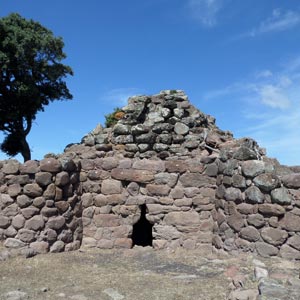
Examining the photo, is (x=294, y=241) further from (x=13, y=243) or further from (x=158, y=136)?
(x=13, y=243)

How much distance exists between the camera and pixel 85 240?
321 inches

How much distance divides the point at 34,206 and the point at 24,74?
47.5ft

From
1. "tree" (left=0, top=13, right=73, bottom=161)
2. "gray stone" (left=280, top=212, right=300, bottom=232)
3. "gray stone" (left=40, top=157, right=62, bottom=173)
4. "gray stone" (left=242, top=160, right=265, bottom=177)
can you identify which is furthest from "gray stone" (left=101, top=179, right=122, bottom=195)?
"tree" (left=0, top=13, right=73, bottom=161)

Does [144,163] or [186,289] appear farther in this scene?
[144,163]

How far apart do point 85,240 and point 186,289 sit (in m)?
3.30

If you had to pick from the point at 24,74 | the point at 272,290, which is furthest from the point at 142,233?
the point at 24,74

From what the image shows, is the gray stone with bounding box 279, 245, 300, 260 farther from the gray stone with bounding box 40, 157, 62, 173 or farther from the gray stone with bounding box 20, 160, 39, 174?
the gray stone with bounding box 20, 160, 39, 174

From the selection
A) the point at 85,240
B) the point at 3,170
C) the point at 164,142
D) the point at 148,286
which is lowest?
the point at 148,286

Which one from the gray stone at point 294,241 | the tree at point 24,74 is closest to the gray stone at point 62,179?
the gray stone at point 294,241

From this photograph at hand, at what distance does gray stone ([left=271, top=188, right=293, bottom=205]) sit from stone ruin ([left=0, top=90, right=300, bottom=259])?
0.02 m

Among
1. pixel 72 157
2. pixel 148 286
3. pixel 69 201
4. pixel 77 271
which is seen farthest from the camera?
pixel 72 157

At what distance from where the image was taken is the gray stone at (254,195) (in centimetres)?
689

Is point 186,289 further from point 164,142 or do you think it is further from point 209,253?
point 164,142

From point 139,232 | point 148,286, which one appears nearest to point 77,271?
point 148,286
